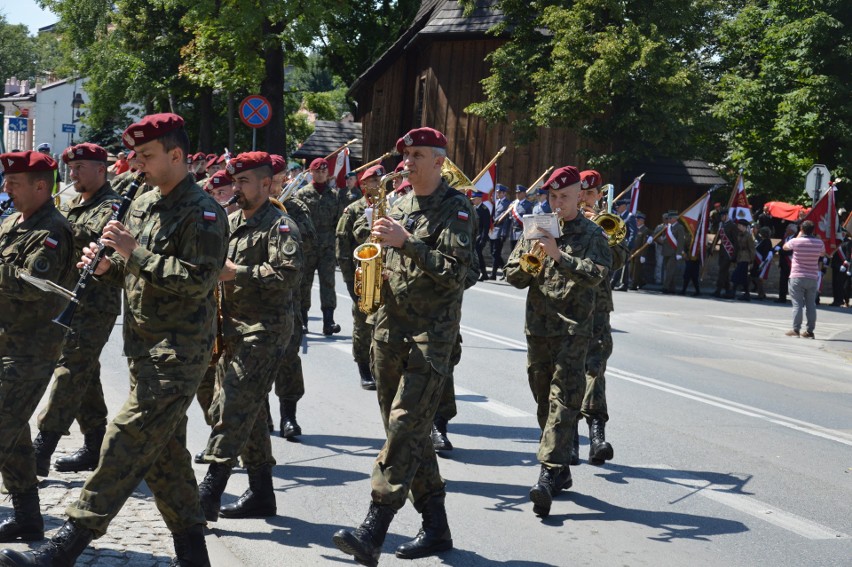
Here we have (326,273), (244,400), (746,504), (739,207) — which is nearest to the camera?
(244,400)

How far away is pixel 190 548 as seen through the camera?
5.14m

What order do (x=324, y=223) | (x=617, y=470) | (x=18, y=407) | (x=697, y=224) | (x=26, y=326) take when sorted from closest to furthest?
(x=18, y=407) < (x=26, y=326) < (x=617, y=470) < (x=324, y=223) < (x=697, y=224)

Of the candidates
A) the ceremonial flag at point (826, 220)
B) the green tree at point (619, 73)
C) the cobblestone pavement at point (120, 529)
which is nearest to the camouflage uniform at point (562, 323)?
the cobblestone pavement at point (120, 529)

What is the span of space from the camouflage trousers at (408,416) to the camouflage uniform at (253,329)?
2.53ft

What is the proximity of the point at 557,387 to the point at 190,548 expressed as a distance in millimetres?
2776

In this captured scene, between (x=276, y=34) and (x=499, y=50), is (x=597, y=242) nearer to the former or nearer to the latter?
(x=499, y=50)

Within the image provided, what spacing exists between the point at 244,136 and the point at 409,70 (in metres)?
9.38

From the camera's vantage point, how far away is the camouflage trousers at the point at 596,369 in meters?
8.27

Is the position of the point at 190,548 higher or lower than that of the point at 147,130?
lower

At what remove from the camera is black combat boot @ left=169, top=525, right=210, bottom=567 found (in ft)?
16.8

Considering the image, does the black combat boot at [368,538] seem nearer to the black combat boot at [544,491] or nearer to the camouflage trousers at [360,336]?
the black combat boot at [544,491]

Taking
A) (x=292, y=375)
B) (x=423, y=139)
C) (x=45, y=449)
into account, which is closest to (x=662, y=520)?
(x=423, y=139)

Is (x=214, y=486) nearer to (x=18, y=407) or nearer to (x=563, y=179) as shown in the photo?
(x=18, y=407)

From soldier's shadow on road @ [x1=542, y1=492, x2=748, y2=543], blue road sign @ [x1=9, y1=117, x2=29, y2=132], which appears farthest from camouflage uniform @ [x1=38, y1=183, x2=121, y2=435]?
blue road sign @ [x1=9, y1=117, x2=29, y2=132]
